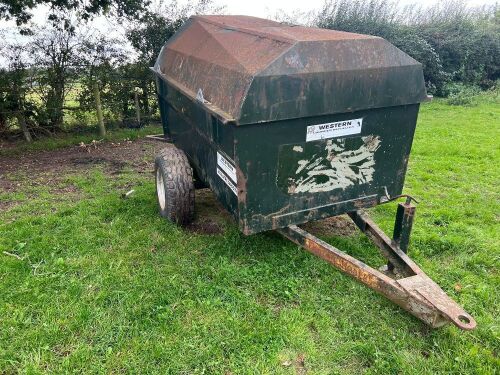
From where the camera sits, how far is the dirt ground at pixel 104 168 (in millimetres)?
4000

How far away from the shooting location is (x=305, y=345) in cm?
255

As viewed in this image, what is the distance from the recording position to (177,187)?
3.65m

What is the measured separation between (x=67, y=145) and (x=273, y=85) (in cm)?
536

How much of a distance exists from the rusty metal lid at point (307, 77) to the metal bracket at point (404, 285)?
3.09ft

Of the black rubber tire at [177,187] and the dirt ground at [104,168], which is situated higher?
the black rubber tire at [177,187]

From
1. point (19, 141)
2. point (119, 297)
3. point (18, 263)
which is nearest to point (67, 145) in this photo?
point (19, 141)

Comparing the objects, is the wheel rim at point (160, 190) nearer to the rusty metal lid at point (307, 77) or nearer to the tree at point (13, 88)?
the rusty metal lid at point (307, 77)

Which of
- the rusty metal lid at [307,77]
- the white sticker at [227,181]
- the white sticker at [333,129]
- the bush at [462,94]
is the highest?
the rusty metal lid at [307,77]

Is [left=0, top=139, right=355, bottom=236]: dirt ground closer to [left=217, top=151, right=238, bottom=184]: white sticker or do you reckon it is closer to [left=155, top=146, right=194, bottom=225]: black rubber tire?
[left=155, top=146, right=194, bottom=225]: black rubber tire

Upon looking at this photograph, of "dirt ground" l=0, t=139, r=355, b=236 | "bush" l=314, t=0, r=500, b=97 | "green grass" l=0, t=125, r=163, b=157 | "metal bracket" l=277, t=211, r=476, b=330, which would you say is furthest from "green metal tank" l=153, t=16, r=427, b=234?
"bush" l=314, t=0, r=500, b=97

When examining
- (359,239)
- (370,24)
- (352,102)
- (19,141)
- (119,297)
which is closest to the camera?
(352,102)

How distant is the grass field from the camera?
2.46 meters

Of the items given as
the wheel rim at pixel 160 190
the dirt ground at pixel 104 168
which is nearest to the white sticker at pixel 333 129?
the dirt ground at pixel 104 168

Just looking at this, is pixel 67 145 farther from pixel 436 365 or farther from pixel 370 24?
pixel 370 24
